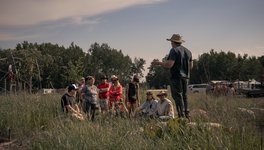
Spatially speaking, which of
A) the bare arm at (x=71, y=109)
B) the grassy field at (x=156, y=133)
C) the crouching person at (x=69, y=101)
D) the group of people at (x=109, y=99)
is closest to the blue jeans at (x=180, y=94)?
the grassy field at (x=156, y=133)

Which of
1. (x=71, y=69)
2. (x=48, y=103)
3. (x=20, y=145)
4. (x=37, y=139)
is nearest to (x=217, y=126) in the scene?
(x=37, y=139)

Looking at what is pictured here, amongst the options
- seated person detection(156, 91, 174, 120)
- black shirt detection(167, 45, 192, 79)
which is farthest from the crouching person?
black shirt detection(167, 45, 192, 79)

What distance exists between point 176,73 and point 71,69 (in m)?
13.6

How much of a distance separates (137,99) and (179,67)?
167 inches

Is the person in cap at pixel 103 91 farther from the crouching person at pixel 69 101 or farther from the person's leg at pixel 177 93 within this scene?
the person's leg at pixel 177 93

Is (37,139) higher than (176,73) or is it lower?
lower

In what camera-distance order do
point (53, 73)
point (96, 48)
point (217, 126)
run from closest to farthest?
point (217, 126), point (53, 73), point (96, 48)

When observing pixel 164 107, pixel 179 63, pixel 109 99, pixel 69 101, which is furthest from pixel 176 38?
pixel 109 99

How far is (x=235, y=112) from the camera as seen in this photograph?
17.4 feet

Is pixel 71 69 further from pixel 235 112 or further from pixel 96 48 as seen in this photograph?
pixel 96 48

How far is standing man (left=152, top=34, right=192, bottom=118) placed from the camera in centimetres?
776

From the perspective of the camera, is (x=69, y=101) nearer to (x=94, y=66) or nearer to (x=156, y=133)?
(x=156, y=133)

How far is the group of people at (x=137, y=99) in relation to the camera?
309 inches

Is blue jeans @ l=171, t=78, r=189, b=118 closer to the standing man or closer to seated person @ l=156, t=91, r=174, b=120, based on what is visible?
the standing man
